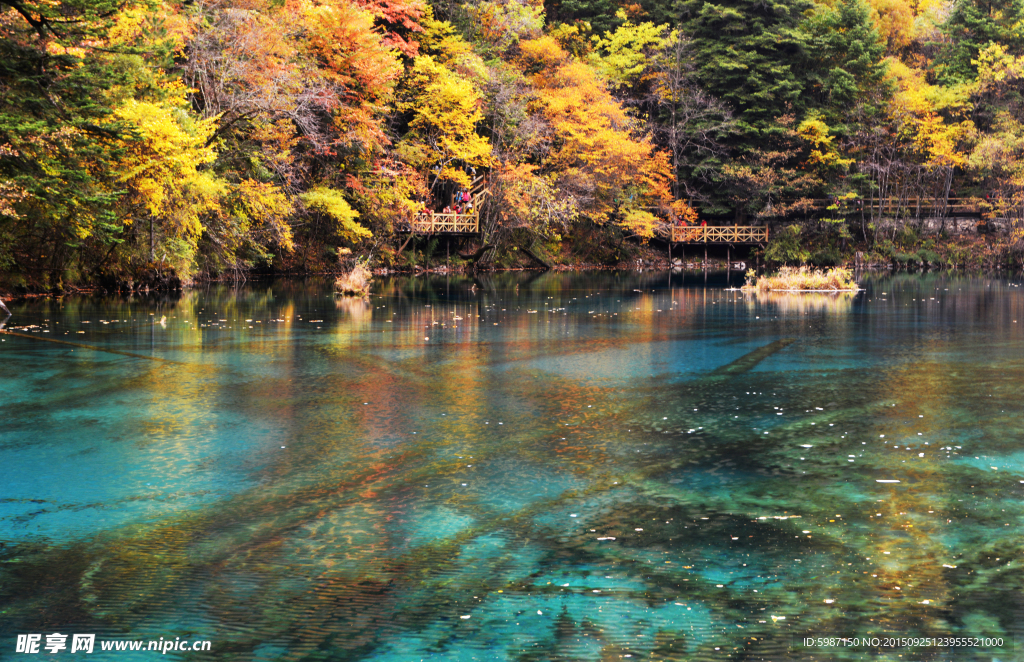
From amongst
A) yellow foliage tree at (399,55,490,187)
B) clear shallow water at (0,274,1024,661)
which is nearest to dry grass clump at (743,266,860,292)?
clear shallow water at (0,274,1024,661)

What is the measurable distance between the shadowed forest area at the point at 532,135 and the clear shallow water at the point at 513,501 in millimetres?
12226

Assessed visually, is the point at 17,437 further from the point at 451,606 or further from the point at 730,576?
the point at 730,576

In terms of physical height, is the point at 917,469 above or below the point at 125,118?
below

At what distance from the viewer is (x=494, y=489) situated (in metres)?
7.41

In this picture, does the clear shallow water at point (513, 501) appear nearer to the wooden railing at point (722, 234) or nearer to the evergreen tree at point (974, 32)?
the wooden railing at point (722, 234)

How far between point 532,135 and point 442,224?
6.29 m

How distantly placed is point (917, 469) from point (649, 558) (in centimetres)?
326

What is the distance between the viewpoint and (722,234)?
58656 mm

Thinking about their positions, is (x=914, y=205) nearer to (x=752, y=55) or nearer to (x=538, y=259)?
(x=752, y=55)

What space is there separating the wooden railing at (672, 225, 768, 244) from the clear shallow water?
4327 centimetres

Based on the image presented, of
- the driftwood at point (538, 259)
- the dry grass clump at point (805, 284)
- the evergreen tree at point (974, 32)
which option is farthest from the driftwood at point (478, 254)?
the evergreen tree at point (974, 32)

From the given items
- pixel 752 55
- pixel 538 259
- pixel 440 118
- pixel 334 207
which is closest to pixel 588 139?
pixel 538 259

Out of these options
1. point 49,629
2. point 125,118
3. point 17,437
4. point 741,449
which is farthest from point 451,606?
point 125,118

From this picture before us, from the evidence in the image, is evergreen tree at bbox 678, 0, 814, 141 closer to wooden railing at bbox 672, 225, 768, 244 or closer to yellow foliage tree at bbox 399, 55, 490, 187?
wooden railing at bbox 672, 225, 768, 244
